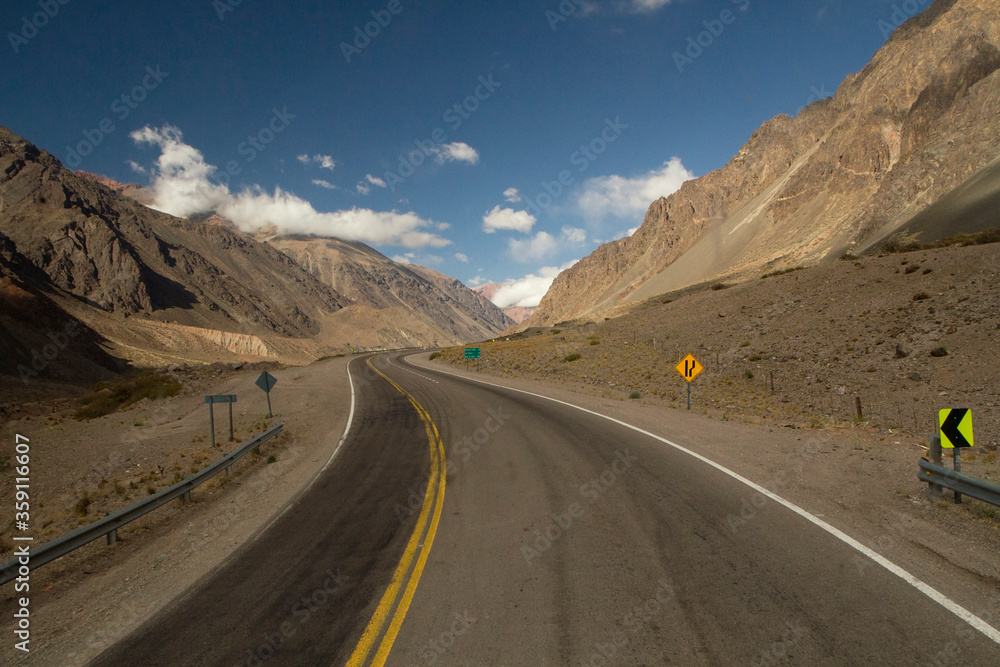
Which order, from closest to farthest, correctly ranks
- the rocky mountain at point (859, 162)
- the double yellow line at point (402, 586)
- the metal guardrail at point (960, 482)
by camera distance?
the double yellow line at point (402, 586) < the metal guardrail at point (960, 482) < the rocky mountain at point (859, 162)

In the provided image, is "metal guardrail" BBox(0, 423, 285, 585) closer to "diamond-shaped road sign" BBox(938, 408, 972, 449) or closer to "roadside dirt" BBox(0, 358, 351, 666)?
"roadside dirt" BBox(0, 358, 351, 666)

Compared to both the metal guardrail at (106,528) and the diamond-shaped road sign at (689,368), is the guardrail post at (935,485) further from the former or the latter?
→ the metal guardrail at (106,528)

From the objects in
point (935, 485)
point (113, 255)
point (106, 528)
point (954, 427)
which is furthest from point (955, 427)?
point (113, 255)

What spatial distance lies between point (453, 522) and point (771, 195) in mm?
118541

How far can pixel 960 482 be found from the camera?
6047mm

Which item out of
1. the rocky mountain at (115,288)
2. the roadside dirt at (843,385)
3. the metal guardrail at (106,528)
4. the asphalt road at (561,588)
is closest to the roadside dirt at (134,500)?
the metal guardrail at (106,528)

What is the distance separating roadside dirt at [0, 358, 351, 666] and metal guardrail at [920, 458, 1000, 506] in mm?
9528

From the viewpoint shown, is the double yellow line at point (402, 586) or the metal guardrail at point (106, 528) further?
the metal guardrail at point (106, 528)

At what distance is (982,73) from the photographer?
63719 millimetres

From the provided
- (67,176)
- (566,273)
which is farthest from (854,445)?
(566,273)

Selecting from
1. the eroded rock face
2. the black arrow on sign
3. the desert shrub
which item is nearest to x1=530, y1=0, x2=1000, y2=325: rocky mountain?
the black arrow on sign

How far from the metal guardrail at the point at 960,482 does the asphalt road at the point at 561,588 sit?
1.97m

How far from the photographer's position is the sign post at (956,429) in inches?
255

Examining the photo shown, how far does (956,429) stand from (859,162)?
9553 centimetres
